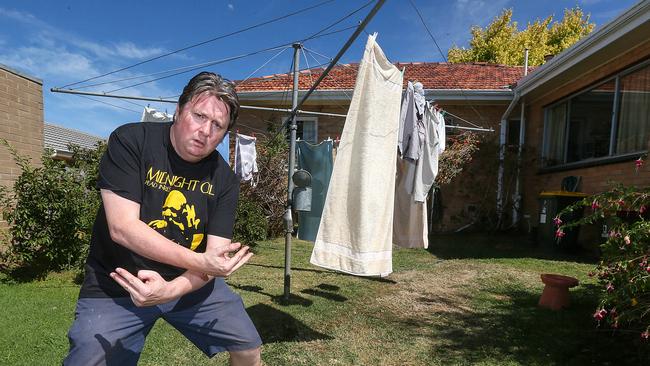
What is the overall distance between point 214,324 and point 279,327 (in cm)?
207

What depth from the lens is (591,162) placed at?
23.9 feet

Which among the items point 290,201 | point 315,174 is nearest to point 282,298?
point 290,201

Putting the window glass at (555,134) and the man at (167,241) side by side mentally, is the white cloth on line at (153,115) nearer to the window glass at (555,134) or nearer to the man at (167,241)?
the man at (167,241)

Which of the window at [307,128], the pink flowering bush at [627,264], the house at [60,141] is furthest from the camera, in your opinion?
the house at [60,141]

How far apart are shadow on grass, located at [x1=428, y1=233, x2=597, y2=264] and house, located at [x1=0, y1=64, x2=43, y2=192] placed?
287 inches

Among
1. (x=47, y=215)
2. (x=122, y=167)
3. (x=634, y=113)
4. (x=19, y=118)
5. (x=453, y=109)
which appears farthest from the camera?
(x=453, y=109)

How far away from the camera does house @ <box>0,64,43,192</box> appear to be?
5.57 metres

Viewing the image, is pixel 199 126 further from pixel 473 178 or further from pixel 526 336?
pixel 473 178

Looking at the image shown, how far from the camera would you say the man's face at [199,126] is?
1.67m

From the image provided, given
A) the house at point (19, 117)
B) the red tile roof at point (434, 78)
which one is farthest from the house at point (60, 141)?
the red tile roof at point (434, 78)

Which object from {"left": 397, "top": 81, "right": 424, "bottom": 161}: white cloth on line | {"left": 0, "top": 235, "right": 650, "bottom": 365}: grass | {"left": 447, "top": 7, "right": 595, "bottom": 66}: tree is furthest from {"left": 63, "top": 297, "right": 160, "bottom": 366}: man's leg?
{"left": 447, "top": 7, "right": 595, "bottom": 66}: tree

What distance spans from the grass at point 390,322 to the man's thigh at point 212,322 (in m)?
1.34

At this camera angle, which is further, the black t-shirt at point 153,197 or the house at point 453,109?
the house at point 453,109

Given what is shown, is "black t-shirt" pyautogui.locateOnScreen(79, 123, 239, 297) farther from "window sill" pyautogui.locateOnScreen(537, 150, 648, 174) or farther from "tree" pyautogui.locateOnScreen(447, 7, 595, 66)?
"tree" pyautogui.locateOnScreen(447, 7, 595, 66)
